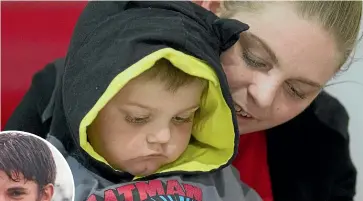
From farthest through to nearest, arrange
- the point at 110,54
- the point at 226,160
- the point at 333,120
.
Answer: the point at 333,120
the point at 226,160
the point at 110,54

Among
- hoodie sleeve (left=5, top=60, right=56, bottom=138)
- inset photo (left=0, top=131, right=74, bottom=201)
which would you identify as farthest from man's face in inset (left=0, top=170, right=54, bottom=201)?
hoodie sleeve (left=5, top=60, right=56, bottom=138)

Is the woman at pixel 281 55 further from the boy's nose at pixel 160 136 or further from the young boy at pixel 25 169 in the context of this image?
the young boy at pixel 25 169

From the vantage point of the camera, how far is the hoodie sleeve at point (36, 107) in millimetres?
750

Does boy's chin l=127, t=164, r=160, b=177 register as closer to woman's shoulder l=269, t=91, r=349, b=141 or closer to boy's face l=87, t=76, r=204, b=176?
boy's face l=87, t=76, r=204, b=176

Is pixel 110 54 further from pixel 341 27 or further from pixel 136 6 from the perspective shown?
pixel 341 27

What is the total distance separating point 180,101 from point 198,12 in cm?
13

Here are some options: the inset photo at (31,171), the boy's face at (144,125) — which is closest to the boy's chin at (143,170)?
the boy's face at (144,125)

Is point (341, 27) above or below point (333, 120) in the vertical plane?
above

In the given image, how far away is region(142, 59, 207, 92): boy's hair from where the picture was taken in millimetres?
575

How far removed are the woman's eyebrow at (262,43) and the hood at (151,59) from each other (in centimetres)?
3

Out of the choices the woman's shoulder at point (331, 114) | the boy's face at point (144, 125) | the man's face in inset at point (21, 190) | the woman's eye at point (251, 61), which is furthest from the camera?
the woman's shoulder at point (331, 114)

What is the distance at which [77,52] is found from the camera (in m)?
0.61

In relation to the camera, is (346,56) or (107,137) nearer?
(107,137)

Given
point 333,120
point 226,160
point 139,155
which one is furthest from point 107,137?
point 333,120
